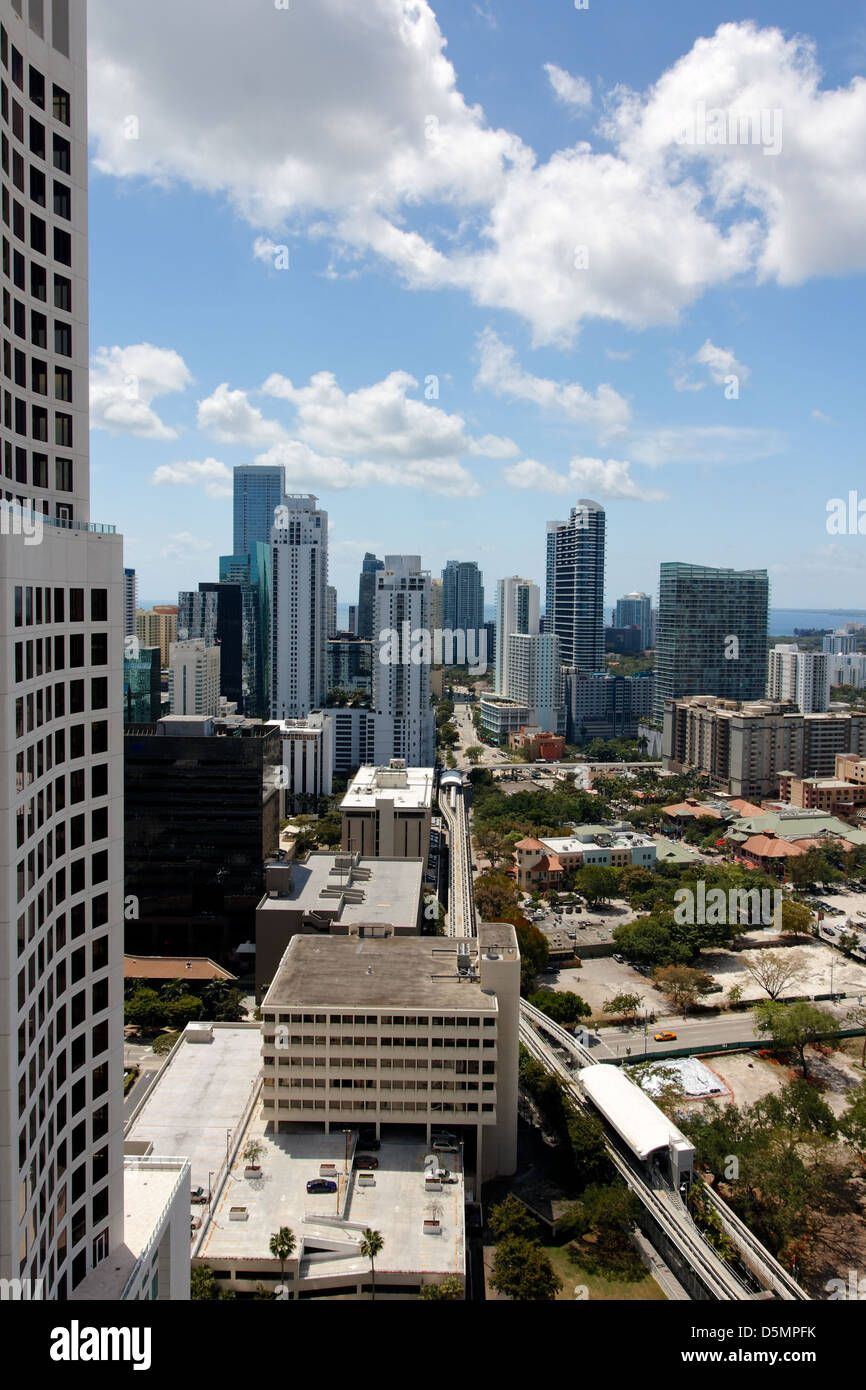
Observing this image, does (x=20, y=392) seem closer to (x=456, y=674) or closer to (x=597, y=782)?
(x=597, y=782)

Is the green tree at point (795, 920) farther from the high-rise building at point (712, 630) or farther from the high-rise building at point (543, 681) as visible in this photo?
the high-rise building at point (543, 681)

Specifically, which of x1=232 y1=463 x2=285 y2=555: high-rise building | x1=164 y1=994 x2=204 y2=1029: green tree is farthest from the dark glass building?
x1=232 y1=463 x2=285 y2=555: high-rise building

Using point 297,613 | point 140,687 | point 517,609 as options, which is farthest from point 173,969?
point 517,609

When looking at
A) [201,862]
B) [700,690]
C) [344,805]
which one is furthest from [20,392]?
[700,690]

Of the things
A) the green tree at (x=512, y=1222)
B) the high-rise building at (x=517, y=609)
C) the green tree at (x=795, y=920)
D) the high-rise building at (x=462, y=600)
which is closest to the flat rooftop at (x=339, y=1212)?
the green tree at (x=512, y=1222)

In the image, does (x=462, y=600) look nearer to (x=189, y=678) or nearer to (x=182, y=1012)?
(x=189, y=678)

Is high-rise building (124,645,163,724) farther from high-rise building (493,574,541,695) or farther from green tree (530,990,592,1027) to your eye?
high-rise building (493,574,541,695)
